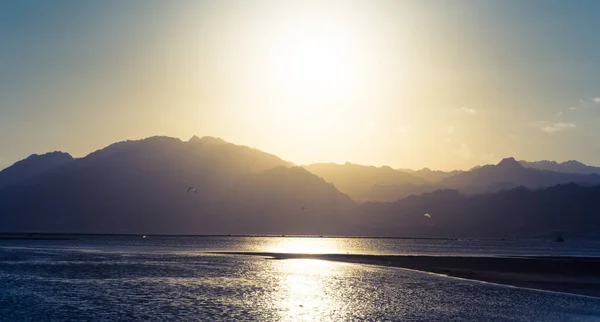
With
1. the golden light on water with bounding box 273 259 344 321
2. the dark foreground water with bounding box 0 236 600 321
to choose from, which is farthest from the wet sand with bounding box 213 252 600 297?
the golden light on water with bounding box 273 259 344 321

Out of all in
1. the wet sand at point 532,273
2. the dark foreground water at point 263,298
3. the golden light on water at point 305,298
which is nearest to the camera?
the dark foreground water at point 263,298

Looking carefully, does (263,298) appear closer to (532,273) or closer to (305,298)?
(305,298)

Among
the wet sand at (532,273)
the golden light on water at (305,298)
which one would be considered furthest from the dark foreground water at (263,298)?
the wet sand at (532,273)

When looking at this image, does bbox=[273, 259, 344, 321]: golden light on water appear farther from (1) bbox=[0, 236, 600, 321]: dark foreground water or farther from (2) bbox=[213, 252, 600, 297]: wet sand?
(2) bbox=[213, 252, 600, 297]: wet sand

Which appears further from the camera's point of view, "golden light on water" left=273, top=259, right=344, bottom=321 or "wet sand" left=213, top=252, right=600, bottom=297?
"wet sand" left=213, top=252, right=600, bottom=297

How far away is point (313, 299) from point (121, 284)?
23470 millimetres

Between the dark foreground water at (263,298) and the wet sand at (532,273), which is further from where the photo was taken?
the wet sand at (532,273)

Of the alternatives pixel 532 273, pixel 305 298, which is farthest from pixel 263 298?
pixel 532 273

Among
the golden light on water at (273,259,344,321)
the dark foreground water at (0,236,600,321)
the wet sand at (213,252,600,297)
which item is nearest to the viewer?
the dark foreground water at (0,236,600,321)

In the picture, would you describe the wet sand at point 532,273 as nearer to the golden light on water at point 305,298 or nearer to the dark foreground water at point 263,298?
the dark foreground water at point 263,298

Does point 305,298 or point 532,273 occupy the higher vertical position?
point 532,273

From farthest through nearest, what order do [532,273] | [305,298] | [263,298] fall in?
[532,273] → [305,298] → [263,298]

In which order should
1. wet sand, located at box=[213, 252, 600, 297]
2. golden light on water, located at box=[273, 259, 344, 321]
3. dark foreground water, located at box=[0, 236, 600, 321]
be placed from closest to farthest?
dark foreground water, located at box=[0, 236, 600, 321], golden light on water, located at box=[273, 259, 344, 321], wet sand, located at box=[213, 252, 600, 297]

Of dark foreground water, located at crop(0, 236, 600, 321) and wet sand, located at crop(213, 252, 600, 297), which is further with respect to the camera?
wet sand, located at crop(213, 252, 600, 297)
